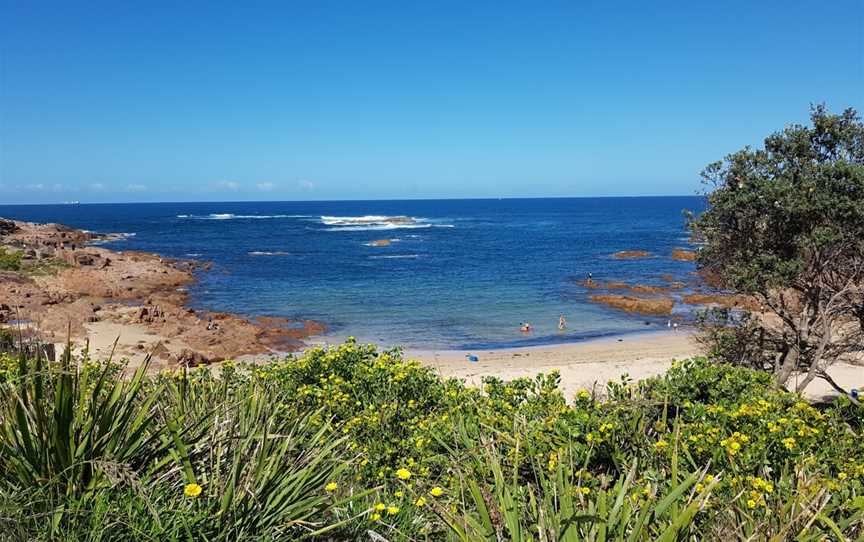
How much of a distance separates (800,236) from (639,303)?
2072 centimetres

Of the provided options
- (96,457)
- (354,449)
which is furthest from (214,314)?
(96,457)

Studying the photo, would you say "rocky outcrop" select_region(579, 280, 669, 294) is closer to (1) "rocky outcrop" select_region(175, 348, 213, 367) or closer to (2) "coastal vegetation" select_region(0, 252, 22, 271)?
(1) "rocky outcrop" select_region(175, 348, 213, 367)

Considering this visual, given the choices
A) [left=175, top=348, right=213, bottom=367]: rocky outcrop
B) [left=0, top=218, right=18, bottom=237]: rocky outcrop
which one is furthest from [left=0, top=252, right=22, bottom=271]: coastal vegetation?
[left=175, top=348, right=213, bottom=367]: rocky outcrop

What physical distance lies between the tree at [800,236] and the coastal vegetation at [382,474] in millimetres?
4478

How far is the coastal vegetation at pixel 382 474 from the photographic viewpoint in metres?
2.94

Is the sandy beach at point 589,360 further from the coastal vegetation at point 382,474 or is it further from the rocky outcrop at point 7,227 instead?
the rocky outcrop at point 7,227

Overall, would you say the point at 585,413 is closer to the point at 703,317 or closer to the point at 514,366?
the point at 703,317

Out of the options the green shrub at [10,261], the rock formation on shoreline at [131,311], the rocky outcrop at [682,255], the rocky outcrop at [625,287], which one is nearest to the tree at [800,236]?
the rock formation on shoreline at [131,311]

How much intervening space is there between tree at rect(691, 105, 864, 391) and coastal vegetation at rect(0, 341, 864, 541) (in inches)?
176

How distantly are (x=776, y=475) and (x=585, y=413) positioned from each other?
1.43 metres

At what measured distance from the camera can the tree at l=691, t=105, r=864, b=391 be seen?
363 inches

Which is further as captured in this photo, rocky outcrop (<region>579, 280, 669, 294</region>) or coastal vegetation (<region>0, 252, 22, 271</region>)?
rocky outcrop (<region>579, 280, 669, 294</region>)

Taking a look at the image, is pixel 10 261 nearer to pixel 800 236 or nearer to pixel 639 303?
pixel 639 303

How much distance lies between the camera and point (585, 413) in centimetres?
508
